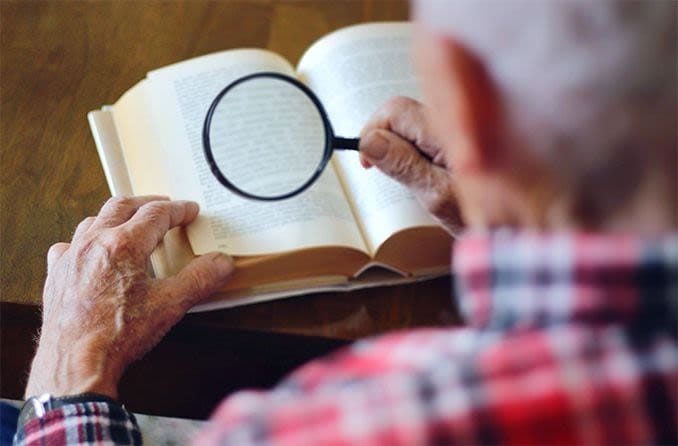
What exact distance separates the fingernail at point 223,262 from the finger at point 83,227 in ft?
0.63

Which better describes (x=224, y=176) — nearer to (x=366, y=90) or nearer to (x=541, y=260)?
(x=366, y=90)

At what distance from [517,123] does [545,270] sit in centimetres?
12

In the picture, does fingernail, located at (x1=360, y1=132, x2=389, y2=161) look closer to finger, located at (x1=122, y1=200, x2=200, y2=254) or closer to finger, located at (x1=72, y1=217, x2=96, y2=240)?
finger, located at (x1=122, y1=200, x2=200, y2=254)

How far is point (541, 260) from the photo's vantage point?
0.72 meters

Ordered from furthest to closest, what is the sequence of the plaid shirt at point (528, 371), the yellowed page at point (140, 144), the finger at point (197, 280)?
the yellowed page at point (140, 144), the finger at point (197, 280), the plaid shirt at point (528, 371)

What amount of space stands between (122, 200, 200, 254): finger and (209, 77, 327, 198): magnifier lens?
0.28ft

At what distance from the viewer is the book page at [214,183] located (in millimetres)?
1261

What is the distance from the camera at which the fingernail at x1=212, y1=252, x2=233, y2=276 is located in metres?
1.22

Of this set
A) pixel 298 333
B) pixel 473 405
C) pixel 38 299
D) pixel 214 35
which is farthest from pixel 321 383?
pixel 214 35

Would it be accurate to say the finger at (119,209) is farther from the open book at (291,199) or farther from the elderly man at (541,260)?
the elderly man at (541,260)

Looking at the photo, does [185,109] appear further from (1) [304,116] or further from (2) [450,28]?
(2) [450,28]

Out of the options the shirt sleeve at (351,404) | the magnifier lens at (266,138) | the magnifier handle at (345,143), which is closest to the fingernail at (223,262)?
the magnifier lens at (266,138)

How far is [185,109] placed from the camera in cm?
138

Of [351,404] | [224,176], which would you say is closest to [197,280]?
[224,176]
